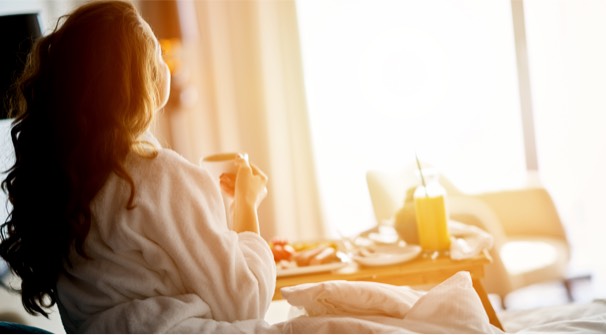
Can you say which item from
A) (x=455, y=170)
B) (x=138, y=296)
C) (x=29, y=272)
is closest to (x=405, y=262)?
(x=138, y=296)

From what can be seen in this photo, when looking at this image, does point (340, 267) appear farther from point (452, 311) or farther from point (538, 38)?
point (538, 38)

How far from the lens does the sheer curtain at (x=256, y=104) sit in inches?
118

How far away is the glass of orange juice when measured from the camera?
141cm

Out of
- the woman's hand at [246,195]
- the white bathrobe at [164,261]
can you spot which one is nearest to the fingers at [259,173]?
the woman's hand at [246,195]

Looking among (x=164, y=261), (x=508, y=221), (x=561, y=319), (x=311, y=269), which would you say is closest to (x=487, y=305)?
(x=561, y=319)

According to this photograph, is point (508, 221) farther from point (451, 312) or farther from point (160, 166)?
point (160, 166)

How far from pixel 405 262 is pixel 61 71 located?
81 cm

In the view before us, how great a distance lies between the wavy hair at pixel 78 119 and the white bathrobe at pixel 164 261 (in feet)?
0.08

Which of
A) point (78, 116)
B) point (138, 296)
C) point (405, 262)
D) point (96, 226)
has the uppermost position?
point (78, 116)

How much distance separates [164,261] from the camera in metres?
0.95

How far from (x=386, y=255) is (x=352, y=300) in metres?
0.41

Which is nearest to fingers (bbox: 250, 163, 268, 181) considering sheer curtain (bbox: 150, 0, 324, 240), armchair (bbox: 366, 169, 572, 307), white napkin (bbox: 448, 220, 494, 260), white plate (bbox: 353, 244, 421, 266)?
white plate (bbox: 353, 244, 421, 266)

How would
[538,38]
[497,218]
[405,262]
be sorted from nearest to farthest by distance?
[405,262], [497,218], [538,38]

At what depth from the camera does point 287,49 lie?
299 cm
